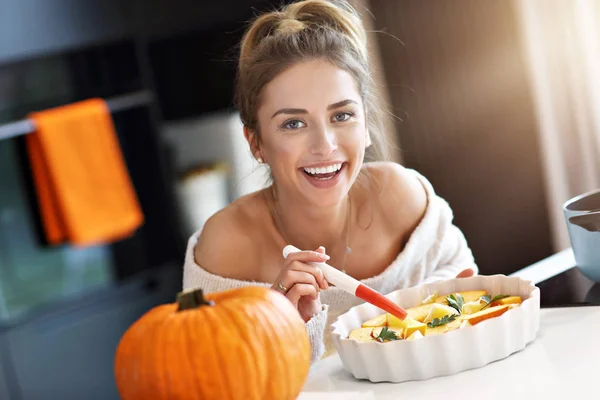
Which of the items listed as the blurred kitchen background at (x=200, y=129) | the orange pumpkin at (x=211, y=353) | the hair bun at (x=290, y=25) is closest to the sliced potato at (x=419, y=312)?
the orange pumpkin at (x=211, y=353)

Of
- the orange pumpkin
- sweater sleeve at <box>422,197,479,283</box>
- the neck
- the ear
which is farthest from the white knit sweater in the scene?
the orange pumpkin

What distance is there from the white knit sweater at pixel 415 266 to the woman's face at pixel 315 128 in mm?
184

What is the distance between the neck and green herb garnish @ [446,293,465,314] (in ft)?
2.10

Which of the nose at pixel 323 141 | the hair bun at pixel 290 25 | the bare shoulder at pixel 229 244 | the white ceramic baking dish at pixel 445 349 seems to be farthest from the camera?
the bare shoulder at pixel 229 244

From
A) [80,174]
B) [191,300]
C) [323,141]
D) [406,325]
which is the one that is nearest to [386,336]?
[406,325]

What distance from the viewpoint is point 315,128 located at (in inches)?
53.7

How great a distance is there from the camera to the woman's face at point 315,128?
1.37m

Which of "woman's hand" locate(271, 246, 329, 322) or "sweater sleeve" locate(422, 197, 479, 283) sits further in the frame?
"sweater sleeve" locate(422, 197, 479, 283)

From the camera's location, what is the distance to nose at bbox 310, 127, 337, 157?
1.36m

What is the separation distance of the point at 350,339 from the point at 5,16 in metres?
2.07

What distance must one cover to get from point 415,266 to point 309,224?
0.22m

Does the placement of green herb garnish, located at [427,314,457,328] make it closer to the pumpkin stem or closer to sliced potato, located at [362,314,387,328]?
sliced potato, located at [362,314,387,328]

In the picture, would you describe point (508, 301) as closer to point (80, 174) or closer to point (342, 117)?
point (342, 117)

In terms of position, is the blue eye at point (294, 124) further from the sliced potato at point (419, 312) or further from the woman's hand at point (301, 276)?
the sliced potato at point (419, 312)
